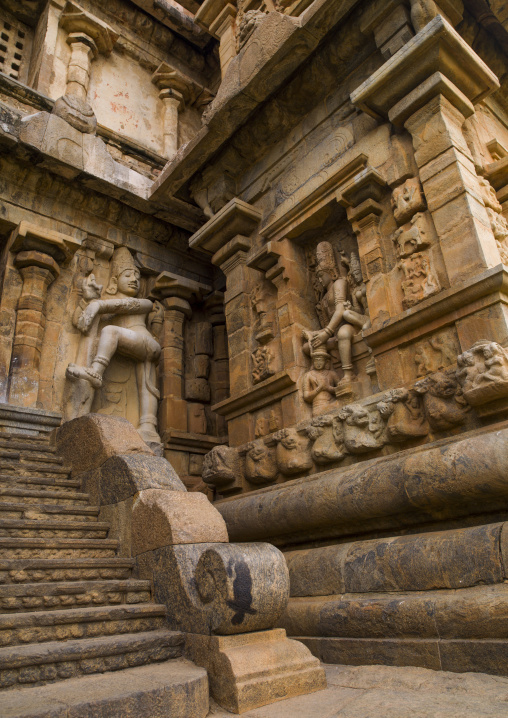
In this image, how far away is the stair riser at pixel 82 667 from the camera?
253 centimetres


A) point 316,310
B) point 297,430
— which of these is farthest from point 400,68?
point 297,430

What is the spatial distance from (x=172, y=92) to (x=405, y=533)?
10408 mm

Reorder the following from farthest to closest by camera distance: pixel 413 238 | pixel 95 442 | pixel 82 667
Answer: pixel 413 238 → pixel 95 442 → pixel 82 667

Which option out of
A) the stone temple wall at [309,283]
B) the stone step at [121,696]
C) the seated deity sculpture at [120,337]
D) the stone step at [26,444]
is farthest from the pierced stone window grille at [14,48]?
the stone step at [121,696]

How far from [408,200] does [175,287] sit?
501cm

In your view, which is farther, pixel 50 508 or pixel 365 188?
pixel 365 188

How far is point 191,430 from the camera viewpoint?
8.83 meters

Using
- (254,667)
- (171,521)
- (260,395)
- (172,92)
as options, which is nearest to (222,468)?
(260,395)

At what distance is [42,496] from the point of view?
4.34 meters

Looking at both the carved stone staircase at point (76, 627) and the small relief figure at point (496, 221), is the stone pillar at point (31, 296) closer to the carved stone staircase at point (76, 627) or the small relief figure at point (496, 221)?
the carved stone staircase at point (76, 627)

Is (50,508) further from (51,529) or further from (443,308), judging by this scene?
(443,308)

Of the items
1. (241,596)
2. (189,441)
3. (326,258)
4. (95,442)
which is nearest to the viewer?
(241,596)

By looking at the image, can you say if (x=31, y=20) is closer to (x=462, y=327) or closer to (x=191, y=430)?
(x=191, y=430)

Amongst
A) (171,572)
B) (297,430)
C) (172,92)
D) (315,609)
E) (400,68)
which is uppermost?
(172,92)
